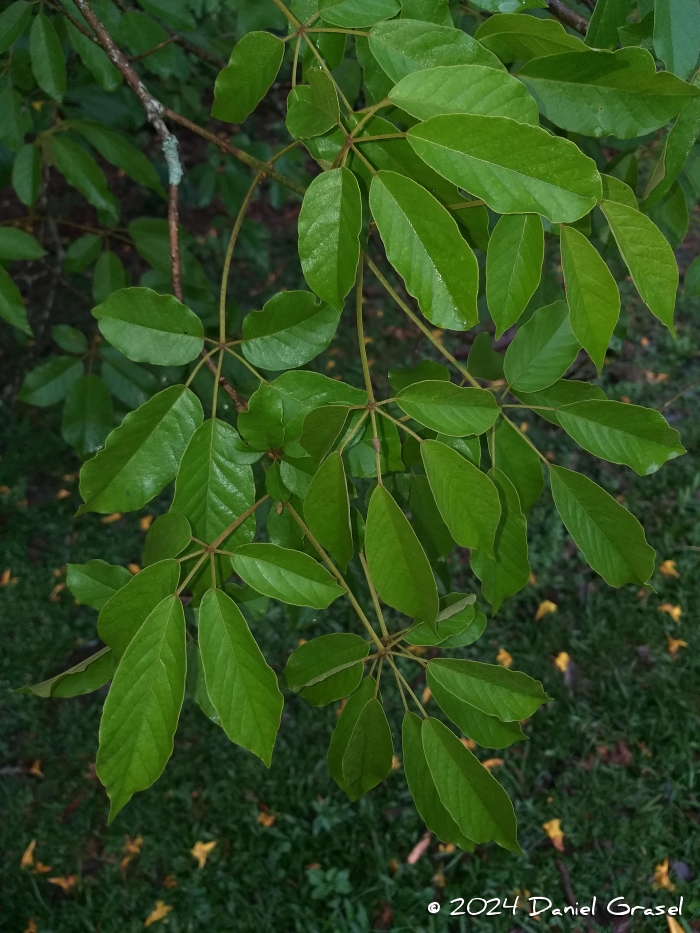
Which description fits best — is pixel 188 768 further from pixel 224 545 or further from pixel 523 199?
pixel 523 199

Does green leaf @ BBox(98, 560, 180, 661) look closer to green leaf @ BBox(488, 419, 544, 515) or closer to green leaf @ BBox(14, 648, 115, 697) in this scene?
green leaf @ BBox(14, 648, 115, 697)

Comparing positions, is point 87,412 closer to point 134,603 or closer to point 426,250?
point 134,603

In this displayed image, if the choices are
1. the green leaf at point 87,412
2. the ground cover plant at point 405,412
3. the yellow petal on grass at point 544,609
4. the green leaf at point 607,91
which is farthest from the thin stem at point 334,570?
the yellow petal on grass at point 544,609

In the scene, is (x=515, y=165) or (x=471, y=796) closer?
(x=515, y=165)

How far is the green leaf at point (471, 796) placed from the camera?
0.65m

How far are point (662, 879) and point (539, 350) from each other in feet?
6.42

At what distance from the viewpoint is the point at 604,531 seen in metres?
0.74

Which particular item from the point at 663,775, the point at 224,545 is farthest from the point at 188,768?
the point at 224,545

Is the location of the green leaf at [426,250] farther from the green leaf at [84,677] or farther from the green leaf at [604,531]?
the green leaf at [84,677]

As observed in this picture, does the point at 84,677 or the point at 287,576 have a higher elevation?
the point at 287,576

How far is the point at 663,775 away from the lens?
227 centimetres

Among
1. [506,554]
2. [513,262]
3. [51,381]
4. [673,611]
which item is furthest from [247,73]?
[673,611]

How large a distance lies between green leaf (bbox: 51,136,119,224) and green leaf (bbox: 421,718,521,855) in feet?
4.21

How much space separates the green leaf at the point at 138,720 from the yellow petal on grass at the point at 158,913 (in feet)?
6.43
